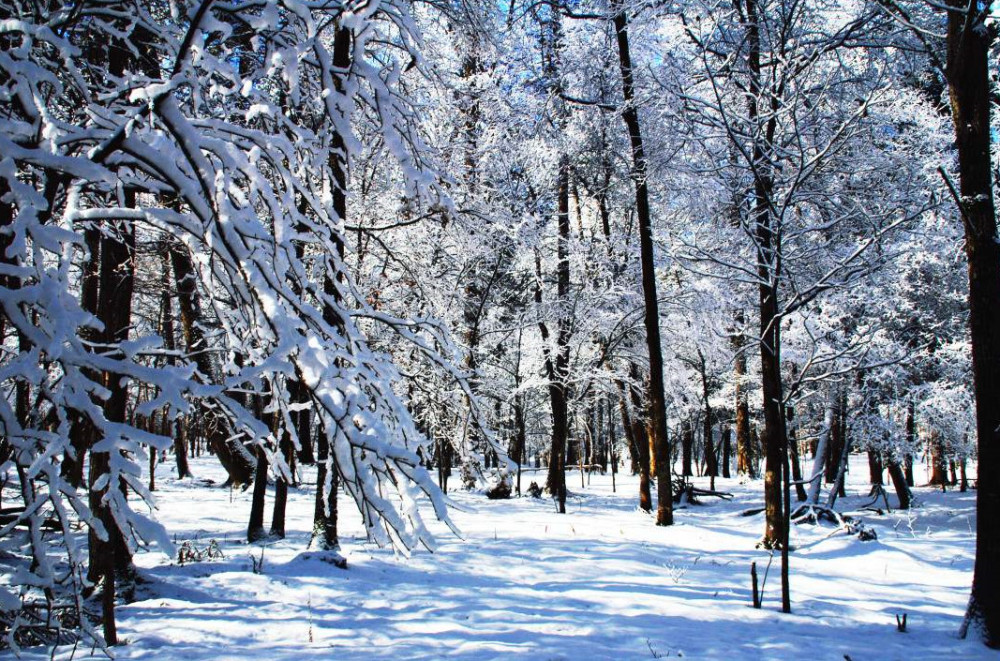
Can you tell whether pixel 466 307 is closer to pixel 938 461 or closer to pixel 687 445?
pixel 938 461

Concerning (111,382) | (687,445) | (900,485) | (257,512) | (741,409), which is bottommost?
(687,445)

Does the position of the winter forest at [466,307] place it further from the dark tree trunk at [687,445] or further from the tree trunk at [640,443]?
the dark tree trunk at [687,445]

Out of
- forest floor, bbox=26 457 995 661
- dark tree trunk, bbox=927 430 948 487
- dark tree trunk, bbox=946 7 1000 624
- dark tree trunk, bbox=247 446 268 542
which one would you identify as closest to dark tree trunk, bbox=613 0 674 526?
forest floor, bbox=26 457 995 661

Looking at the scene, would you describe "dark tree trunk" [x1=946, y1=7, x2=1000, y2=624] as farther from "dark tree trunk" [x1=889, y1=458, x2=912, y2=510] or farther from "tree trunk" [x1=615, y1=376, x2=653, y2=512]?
"dark tree trunk" [x1=889, y1=458, x2=912, y2=510]

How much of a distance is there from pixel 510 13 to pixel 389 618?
36.8 feet

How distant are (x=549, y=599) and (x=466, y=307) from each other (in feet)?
30.4

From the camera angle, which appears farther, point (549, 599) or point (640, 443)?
point (640, 443)

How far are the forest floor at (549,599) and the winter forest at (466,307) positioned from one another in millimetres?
57

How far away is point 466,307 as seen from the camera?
47.8 feet

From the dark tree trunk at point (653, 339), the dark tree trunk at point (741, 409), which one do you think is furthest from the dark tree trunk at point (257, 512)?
the dark tree trunk at point (741, 409)

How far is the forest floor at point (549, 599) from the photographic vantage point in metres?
4.59

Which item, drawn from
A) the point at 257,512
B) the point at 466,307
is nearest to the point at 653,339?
the point at 466,307

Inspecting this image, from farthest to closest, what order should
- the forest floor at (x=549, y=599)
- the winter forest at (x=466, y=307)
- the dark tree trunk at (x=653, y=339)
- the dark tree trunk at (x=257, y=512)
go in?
the dark tree trunk at (x=653, y=339)
the dark tree trunk at (x=257, y=512)
the forest floor at (x=549, y=599)
the winter forest at (x=466, y=307)

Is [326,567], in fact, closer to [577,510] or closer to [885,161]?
[577,510]
